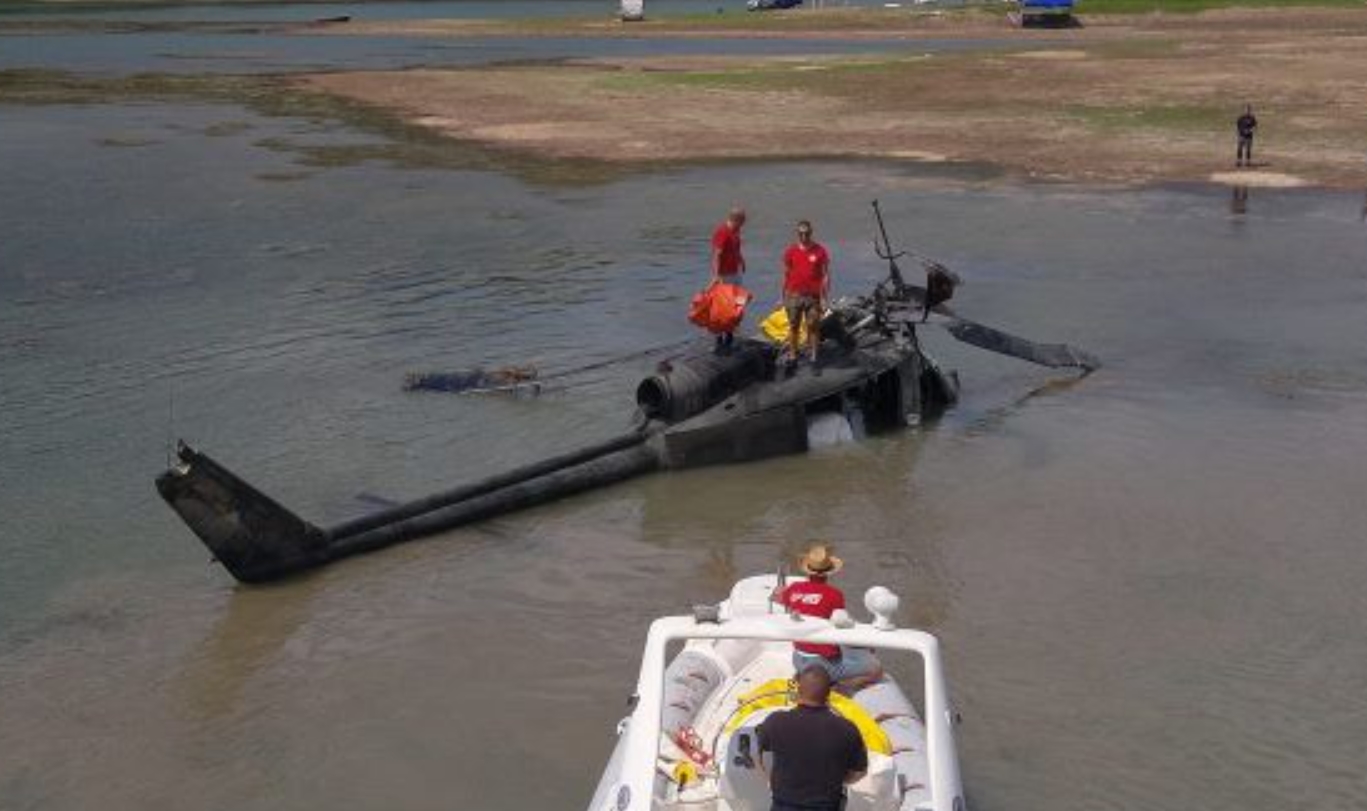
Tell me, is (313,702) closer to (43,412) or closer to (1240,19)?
(43,412)

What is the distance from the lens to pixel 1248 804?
10461 millimetres

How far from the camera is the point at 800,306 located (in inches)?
719

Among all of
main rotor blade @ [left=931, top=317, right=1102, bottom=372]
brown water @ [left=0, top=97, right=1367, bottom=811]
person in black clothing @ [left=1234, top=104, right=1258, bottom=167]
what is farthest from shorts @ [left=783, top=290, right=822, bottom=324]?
person in black clothing @ [left=1234, top=104, right=1258, bottom=167]

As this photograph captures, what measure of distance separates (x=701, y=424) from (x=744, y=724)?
8.67m

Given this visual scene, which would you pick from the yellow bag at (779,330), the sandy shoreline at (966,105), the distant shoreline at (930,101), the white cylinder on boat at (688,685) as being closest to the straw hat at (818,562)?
the white cylinder on boat at (688,685)

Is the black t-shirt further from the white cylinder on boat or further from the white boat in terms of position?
the white cylinder on boat

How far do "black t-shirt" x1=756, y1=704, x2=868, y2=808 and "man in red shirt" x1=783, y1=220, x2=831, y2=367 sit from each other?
1082cm

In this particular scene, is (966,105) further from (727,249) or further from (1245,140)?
(727,249)

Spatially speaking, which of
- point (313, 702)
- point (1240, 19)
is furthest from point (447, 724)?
point (1240, 19)

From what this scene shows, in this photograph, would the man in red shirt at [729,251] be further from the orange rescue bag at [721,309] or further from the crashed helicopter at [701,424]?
the crashed helicopter at [701,424]

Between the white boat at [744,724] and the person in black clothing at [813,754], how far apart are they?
1.24 feet

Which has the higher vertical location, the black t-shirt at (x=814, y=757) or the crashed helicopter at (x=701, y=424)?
the black t-shirt at (x=814, y=757)

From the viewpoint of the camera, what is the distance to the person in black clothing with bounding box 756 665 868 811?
7.58m

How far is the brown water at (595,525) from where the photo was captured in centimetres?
1127
